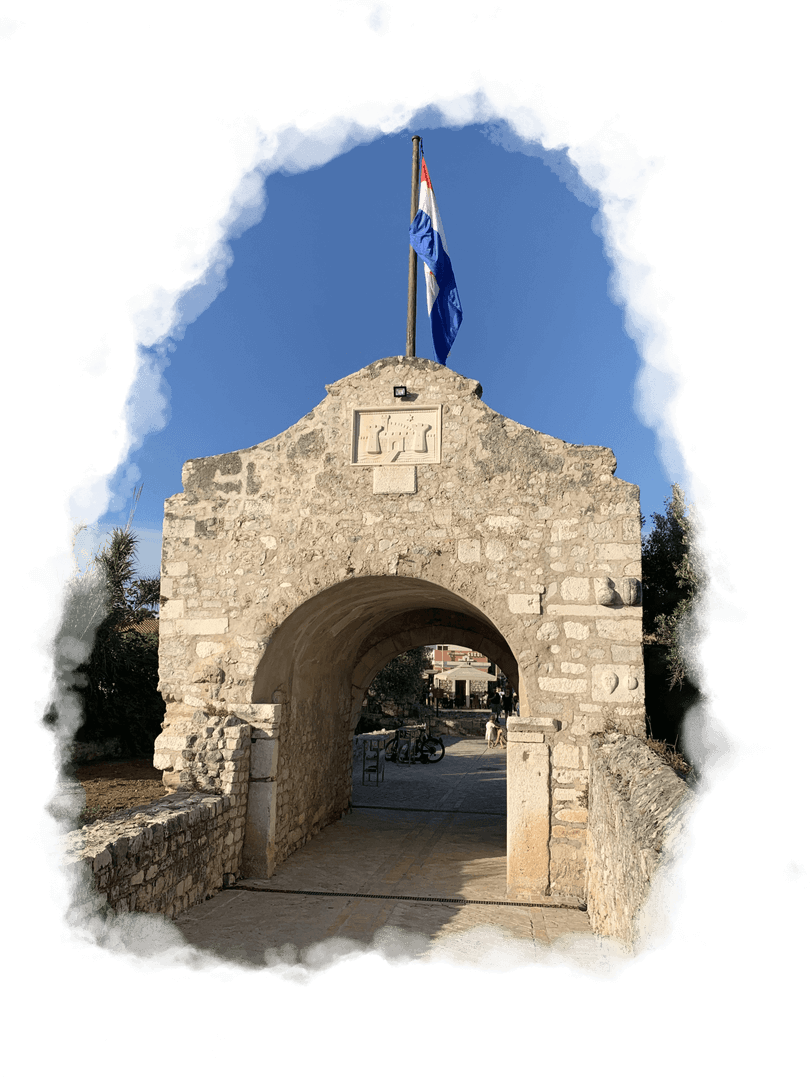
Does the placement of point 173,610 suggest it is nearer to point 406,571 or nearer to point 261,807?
point 261,807

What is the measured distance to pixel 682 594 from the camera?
1266 centimetres

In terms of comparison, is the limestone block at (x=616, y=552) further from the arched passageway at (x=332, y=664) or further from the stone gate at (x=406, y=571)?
the arched passageway at (x=332, y=664)

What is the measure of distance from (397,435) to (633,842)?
4.65 m

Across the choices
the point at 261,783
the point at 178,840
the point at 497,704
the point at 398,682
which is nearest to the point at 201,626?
the point at 261,783

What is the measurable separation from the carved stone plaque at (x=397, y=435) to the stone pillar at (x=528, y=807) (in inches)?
110

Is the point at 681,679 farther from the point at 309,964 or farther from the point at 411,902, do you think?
the point at 309,964

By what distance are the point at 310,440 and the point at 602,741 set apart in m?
4.13

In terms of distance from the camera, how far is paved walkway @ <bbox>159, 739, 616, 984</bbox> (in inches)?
180

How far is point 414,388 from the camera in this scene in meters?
7.06

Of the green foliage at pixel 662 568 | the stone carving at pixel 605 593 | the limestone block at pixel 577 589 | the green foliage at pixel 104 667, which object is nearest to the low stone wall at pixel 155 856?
the limestone block at pixel 577 589

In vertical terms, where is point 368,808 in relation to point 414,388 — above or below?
below

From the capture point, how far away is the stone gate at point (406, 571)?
20.8ft

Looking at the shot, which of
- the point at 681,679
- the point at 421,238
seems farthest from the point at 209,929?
the point at 681,679

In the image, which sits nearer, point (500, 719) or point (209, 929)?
point (209, 929)
